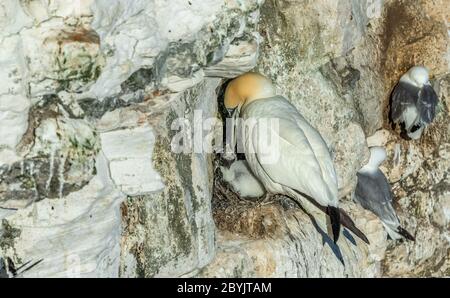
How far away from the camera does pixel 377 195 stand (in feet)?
19.5

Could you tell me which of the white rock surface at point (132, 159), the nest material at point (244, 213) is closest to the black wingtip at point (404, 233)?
the nest material at point (244, 213)

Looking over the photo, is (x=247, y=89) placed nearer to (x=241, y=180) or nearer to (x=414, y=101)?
(x=241, y=180)

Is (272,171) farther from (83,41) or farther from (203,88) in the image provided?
(83,41)

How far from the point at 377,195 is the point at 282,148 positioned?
121cm

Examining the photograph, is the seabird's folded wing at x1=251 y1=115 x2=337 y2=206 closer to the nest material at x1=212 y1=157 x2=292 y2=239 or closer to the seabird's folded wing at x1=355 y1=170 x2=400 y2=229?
the nest material at x1=212 y1=157 x2=292 y2=239

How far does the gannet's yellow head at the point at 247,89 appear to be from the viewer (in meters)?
5.09

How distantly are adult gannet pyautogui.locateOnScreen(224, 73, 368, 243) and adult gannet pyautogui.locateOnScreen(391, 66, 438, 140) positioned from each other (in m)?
1.18

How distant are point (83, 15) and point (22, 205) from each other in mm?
732

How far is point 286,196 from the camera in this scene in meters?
5.45

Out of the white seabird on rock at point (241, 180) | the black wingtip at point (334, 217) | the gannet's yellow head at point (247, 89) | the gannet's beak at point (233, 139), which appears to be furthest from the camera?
the white seabird on rock at point (241, 180)

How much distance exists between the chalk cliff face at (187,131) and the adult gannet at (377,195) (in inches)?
4.0

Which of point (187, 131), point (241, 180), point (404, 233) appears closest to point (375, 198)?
point (404, 233)

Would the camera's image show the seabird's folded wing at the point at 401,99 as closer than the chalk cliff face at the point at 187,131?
No

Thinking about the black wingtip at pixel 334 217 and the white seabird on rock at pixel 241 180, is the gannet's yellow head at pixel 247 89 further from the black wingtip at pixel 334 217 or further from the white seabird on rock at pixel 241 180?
the black wingtip at pixel 334 217
